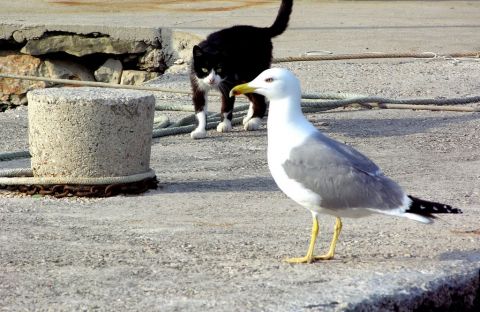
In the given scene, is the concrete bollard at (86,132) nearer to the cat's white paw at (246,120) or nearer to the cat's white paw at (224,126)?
the cat's white paw at (224,126)

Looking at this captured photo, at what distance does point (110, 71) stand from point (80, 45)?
0.42m

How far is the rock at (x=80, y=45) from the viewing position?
441 inches

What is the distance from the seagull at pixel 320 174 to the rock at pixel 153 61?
645 cm

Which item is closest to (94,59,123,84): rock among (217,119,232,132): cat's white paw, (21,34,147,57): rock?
(21,34,147,57): rock

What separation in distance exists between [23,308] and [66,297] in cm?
19

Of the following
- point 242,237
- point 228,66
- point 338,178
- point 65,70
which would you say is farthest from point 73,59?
point 338,178

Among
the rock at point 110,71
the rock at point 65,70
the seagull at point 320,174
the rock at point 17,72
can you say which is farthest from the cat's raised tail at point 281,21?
the rock at point 17,72

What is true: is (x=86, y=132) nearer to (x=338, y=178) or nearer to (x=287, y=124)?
(x=287, y=124)

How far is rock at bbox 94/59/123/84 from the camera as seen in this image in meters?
11.3

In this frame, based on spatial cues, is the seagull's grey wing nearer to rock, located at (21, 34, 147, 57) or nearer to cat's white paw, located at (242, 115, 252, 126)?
cat's white paw, located at (242, 115, 252, 126)

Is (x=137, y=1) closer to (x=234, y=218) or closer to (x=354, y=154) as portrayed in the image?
(x=234, y=218)

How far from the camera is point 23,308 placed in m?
3.99

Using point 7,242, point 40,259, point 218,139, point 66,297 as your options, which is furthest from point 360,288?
point 218,139

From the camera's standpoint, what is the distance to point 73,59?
1141 cm
